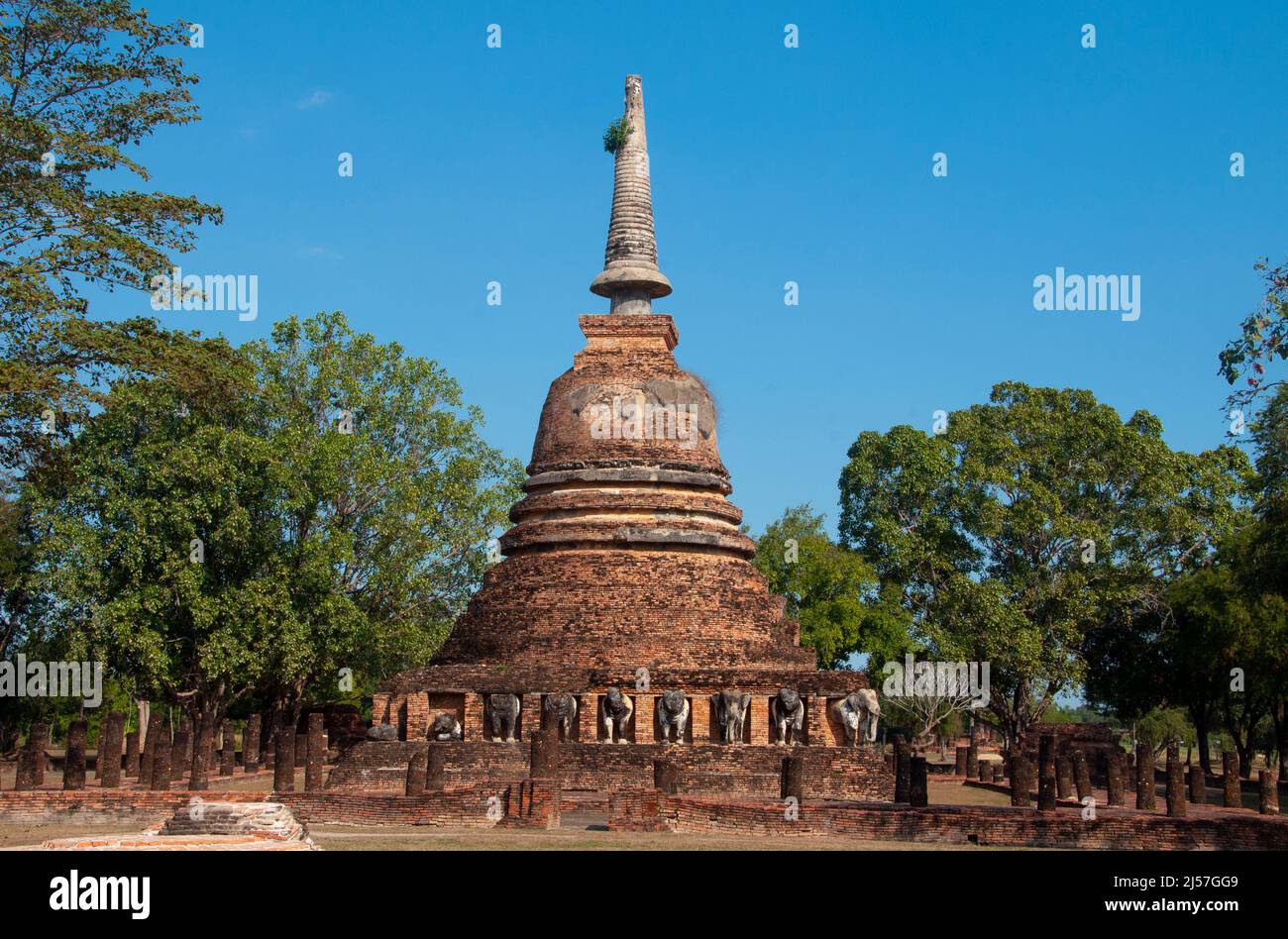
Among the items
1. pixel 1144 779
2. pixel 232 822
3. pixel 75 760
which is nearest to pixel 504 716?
pixel 75 760

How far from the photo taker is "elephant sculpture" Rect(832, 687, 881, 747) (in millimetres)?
23141

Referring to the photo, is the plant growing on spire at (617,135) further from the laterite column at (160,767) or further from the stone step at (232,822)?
the stone step at (232,822)

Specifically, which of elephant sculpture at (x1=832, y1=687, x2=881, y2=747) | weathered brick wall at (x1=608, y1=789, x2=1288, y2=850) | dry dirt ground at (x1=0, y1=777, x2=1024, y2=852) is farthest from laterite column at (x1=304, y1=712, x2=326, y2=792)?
elephant sculpture at (x1=832, y1=687, x2=881, y2=747)

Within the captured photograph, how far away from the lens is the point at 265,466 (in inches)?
1262

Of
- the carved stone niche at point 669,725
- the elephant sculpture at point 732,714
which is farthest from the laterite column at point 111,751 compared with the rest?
the elephant sculpture at point 732,714

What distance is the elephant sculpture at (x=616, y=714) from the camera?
23.4m

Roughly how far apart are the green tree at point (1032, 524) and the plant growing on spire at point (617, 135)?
1634 centimetres

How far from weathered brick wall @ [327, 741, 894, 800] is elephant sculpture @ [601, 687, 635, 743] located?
494 mm

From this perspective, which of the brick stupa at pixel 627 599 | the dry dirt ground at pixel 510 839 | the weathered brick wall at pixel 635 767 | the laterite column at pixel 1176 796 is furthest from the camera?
the brick stupa at pixel 627 599

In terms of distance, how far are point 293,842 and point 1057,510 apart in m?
33.4

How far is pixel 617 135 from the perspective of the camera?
3153 centimetres

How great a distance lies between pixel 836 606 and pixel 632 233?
1718 centimetres

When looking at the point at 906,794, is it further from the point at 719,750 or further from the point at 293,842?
the point at 293,842
